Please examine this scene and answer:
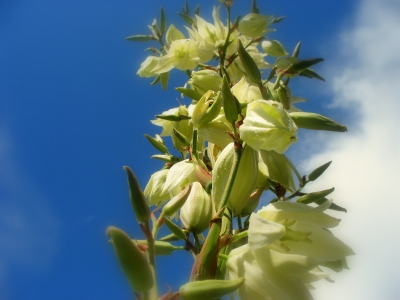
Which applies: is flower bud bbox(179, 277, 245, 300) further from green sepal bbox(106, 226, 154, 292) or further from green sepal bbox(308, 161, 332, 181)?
green sepal bbox(308, 161, 332, 181)

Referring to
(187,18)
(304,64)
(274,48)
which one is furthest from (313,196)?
(187,18)

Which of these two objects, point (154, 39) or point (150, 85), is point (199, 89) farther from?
point (154, 39)

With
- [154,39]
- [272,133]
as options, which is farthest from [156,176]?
[154,39]

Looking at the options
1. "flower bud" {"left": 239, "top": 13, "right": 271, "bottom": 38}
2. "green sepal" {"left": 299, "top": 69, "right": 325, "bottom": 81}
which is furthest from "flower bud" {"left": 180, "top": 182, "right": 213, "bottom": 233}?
"flower bud" {"left": 239, "top": 13, "right": 271, "bottom": 38}

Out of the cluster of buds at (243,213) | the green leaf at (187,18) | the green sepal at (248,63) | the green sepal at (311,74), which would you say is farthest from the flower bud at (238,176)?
the green leaf at (187,18)

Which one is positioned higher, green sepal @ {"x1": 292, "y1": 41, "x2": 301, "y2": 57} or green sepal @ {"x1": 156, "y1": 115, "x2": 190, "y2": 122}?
green sepal @ {"x1": 292, "y1": 41, "x2": 301, "y2": 57}

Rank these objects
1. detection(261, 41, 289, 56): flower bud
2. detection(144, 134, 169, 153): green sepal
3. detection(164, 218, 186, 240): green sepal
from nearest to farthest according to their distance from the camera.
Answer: detection(164, 218, 186, 240): green sepal < detection(144, 134, 169, 153): green sepal < detection(261, 41, 289, 56): flower bud
